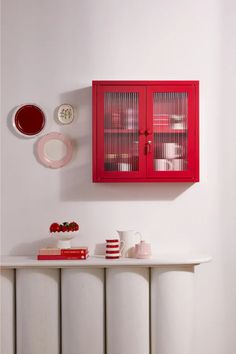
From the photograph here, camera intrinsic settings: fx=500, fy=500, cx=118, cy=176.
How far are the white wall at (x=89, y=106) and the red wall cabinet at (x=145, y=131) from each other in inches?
7.3

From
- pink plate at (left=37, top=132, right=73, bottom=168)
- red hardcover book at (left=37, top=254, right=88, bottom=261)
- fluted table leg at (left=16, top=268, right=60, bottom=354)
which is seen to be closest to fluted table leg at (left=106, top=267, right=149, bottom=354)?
red hardcover book at (left=37, top=254, right=88, bottom=261)

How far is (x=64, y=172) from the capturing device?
3.28 meters

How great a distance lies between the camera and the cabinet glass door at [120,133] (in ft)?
10.2

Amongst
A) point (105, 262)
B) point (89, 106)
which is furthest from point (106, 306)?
point (89, 106)

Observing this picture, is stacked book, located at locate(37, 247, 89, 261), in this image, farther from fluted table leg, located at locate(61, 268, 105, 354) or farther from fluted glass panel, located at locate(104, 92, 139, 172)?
fluted glass panel, located at locate(104, 92, 139, 172)

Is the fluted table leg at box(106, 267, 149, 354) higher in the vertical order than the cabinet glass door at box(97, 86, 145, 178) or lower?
lower

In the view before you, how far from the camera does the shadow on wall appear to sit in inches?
129

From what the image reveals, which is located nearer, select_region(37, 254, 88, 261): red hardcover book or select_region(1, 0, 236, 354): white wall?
select_region(37, 254, 88, 261): red hardcover book

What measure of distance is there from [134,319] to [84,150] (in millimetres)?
1112

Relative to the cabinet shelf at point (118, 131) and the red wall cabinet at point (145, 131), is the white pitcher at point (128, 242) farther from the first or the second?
the cabinet shelf at point (118, 131)

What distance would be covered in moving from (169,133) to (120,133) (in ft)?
1.00

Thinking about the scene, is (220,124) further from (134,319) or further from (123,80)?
(134,319)

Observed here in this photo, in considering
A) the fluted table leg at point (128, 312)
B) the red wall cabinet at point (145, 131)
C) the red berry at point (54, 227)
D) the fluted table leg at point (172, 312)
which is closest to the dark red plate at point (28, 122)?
the red wall cabinet at point (145, 131)

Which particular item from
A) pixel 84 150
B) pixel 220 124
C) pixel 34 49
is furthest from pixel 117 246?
pixel 34 49
